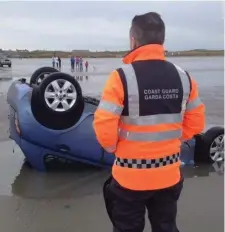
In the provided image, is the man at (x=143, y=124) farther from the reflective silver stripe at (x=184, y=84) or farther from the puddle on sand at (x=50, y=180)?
the puddle on sand at (x=50, y=180)

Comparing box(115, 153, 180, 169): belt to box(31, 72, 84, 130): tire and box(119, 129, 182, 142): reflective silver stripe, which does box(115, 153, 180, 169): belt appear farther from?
box(31, 72, 84, 130): tire

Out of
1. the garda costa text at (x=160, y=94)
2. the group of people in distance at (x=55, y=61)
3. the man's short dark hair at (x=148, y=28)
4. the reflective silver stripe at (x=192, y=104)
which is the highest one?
the group of people in distance at (x=55, y=61)

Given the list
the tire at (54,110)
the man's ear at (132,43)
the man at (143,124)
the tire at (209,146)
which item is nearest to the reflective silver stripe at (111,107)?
the man at (143,124)

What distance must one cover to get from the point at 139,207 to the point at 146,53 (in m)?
0.95

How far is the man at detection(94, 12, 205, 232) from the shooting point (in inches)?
94.4

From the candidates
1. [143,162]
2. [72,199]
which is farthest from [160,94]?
[72,199]

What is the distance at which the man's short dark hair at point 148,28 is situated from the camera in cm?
245

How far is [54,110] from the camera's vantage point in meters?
4.83

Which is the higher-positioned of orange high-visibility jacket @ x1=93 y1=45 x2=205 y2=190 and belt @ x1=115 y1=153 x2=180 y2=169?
orange high-visibility jacket @ x1=93 y1=45 x2=205 y2=190

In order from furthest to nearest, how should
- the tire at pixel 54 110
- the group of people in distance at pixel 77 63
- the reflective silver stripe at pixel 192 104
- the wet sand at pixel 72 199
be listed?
1. the group of people in distance at pixel 77 63
2. the tire at pixel 54 110
3. the wet sand at pixel 72 199
4. the reflective silver stripe at pixel 192 104

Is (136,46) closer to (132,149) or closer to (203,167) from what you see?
(132,149)

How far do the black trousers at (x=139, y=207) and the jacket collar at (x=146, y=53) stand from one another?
0.78 meters

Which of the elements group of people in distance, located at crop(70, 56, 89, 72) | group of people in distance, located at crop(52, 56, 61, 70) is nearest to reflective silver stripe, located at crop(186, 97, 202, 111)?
group of people in distance, located at crop(52, 56, 61, 70)

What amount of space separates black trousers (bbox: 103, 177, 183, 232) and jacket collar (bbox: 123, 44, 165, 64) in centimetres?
78
